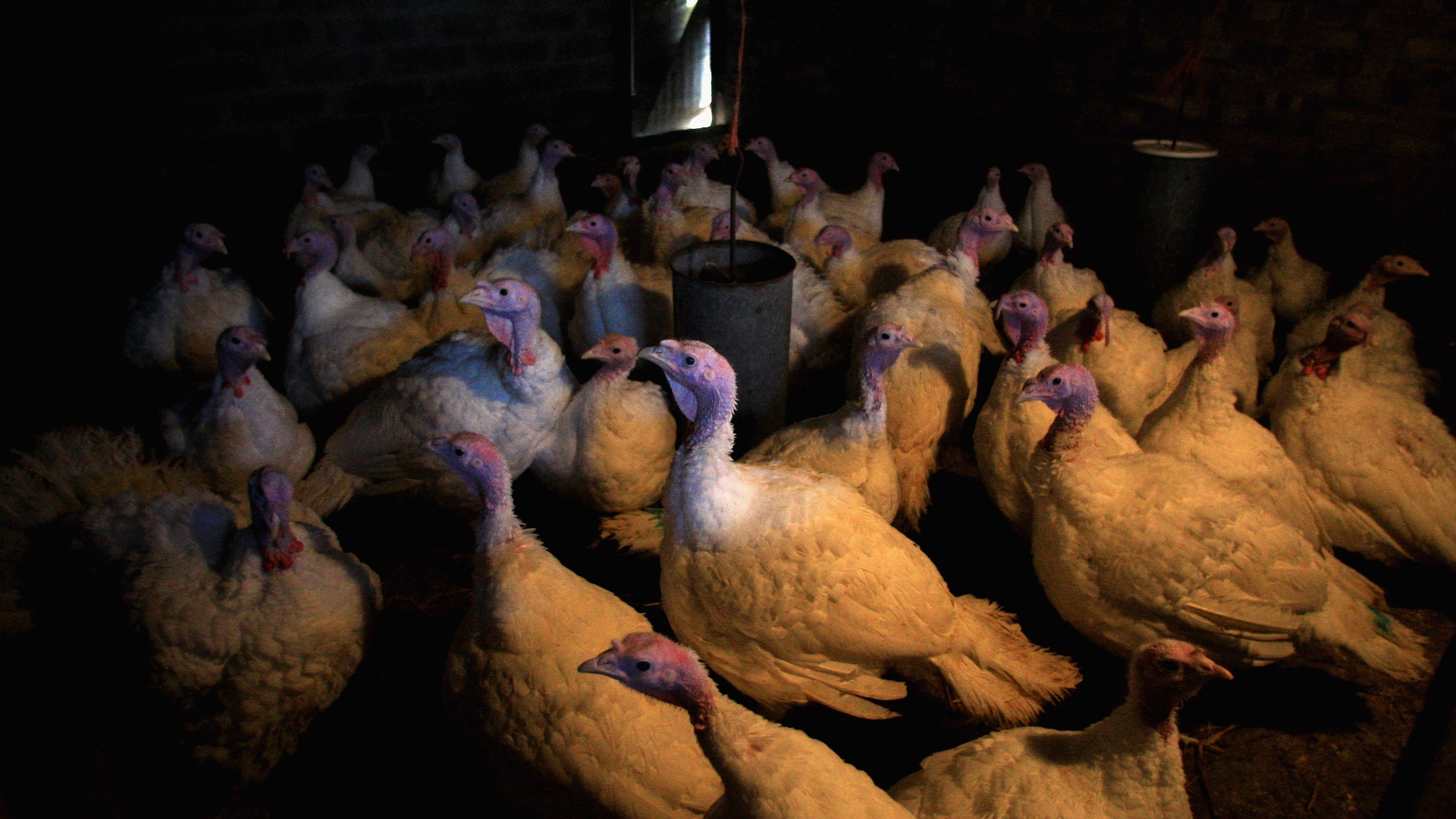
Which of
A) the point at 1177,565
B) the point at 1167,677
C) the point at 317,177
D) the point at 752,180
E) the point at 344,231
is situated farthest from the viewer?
the point at 752,180

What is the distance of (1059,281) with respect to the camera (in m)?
5.90

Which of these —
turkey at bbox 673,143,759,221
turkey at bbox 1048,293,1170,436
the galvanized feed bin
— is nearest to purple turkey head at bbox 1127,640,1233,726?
the galvanized feed bin

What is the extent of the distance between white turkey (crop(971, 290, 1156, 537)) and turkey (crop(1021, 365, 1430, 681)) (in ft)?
1.58

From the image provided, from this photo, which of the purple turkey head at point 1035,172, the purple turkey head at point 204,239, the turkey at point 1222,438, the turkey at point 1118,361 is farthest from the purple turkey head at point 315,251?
the purple turkey head at point 1035,172

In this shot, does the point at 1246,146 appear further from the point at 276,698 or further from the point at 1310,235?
the point at 276,698

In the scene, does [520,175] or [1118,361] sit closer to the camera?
[1118,361]

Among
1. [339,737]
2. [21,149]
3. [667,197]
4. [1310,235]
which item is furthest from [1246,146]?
[21,149]

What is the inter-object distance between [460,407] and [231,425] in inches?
44.3

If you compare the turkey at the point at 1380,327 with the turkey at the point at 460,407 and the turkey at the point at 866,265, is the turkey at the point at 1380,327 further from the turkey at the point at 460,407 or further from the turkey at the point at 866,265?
the turkey at the point at 460,407

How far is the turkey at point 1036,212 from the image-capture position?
7.43 meters

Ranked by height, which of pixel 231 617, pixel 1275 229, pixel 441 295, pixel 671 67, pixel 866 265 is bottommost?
pixel 231 617

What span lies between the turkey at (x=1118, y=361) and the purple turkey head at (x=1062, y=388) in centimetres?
126

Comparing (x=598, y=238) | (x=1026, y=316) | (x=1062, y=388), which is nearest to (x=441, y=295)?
(x=598, y=238)

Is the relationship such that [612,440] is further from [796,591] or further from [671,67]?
[671,67]
